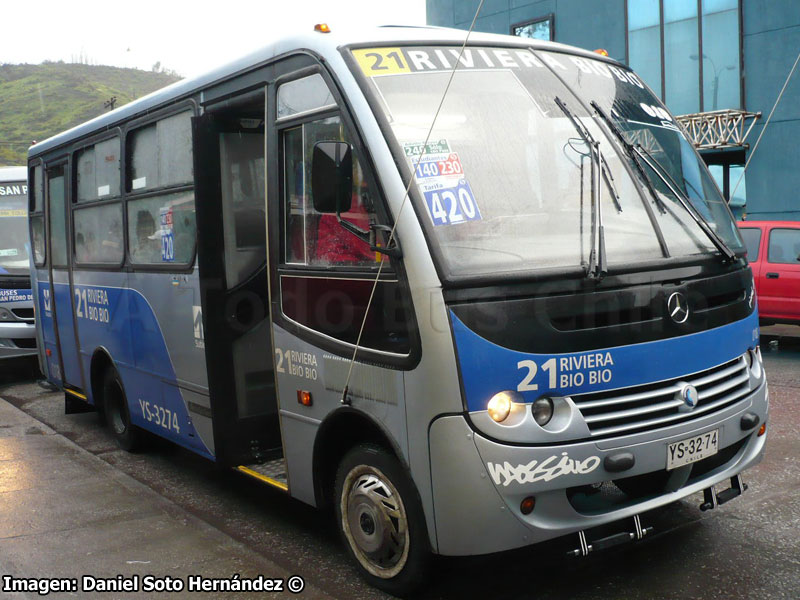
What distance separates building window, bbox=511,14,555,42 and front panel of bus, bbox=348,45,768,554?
1920 cm

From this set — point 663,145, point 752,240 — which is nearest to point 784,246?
point 752,240

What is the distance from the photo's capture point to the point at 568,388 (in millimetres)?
3902

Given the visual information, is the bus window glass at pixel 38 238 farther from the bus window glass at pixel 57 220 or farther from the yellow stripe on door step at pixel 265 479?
the yellow stripe on door step at pixel 265 479

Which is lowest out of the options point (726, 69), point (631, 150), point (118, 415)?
point (118, 415)

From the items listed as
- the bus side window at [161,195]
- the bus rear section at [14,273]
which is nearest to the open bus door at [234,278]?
the bus side window at [161,195]

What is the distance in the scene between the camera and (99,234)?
786cm

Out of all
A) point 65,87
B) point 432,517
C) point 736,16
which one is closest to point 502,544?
point 432,517

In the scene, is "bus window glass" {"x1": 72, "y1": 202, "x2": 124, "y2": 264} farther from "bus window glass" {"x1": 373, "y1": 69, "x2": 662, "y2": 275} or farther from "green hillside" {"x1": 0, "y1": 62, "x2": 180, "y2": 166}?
"green hillside" {"x1": 0, "y1": 62, "x2": 180, "y2": 166}

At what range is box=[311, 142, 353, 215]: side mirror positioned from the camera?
4.16m

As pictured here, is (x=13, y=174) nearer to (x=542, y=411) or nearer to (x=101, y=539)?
(x=101, y=539)

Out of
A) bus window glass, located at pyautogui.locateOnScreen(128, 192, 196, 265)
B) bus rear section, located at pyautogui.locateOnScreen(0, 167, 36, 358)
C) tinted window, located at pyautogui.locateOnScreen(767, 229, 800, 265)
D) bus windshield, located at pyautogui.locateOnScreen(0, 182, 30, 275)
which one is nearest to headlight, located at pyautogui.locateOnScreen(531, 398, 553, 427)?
bus window glass, located at pyautogui.locateOnScreen(128, 192, 196, 265)

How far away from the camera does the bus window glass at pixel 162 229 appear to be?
612cm

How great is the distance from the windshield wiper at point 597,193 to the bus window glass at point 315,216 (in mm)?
1019

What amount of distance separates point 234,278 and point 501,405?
8.62ft
